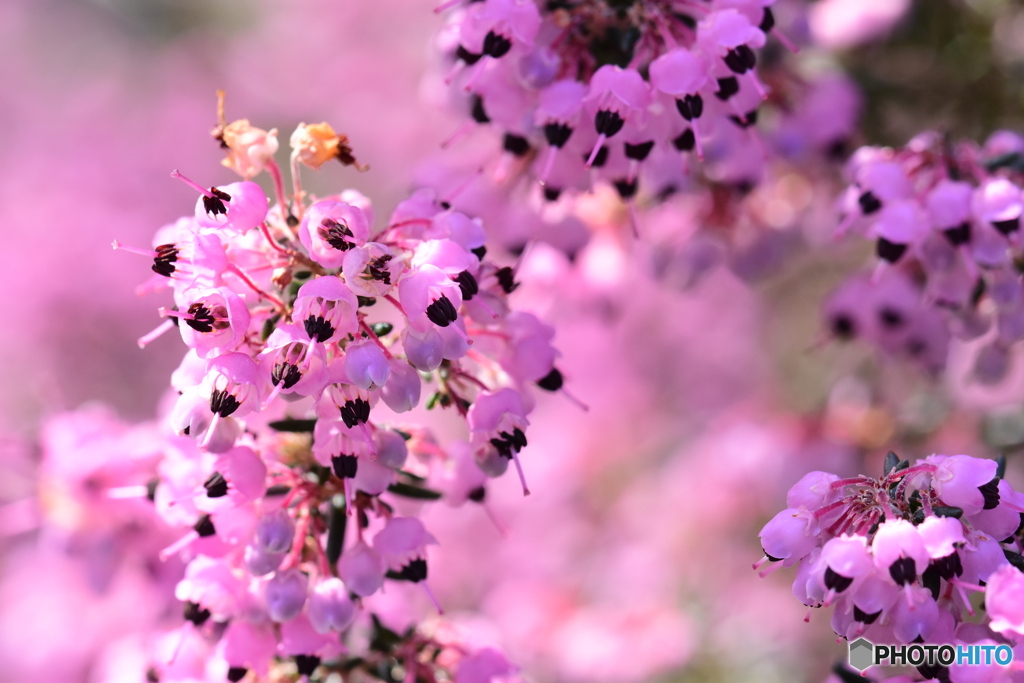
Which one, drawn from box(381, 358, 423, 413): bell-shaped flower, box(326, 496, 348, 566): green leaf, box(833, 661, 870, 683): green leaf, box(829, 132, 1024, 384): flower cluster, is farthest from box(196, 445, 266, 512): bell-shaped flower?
box(829, 132, 1024, 384): flower cluster

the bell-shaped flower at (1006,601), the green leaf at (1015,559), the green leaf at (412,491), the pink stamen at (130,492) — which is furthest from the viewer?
the pink stamen at (130,492)

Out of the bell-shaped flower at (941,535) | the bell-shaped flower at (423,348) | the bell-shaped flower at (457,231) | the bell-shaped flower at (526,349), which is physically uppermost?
the bell-shaped flower at (457,231)

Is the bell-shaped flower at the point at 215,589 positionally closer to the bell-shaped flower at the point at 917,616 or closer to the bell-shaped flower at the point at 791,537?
the bell-shaped flower at the point at 791,537

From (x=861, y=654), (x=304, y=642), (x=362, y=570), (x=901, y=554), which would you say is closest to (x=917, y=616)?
(x=901, y=554)

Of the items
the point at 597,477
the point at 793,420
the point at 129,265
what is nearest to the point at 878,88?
the point at 793,420

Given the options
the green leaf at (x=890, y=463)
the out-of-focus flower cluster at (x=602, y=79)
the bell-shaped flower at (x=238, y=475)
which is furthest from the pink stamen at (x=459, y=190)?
the green leaf at (x=890, y=463)

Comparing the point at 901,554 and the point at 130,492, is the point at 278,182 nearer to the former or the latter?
the point at 130,492
